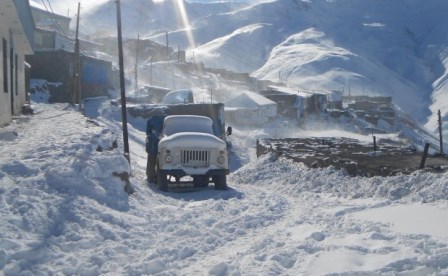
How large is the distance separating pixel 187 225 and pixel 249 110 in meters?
56.5

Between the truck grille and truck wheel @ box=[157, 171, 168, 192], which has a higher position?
the truck grille

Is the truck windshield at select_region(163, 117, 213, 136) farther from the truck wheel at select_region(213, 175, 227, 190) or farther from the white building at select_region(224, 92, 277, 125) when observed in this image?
the white building at select_region(224, 92, 277, 125)

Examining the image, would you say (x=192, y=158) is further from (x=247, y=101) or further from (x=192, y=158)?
(x=247, y=101)

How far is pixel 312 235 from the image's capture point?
7.38 metres

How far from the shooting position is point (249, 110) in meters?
64.3

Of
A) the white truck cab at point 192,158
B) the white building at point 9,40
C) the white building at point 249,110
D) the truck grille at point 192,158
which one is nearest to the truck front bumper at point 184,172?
the white truck cab at point 192,158

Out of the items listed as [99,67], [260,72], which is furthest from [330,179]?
[260,72]

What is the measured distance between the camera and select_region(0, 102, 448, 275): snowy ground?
5922 mm

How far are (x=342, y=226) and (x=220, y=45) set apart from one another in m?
181

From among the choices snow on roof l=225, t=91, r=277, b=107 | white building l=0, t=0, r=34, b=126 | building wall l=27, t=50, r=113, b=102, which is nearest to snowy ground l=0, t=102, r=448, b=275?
white building l=0, t=0, r=34, b=126

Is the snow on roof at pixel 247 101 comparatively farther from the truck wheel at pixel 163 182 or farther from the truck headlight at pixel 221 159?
the truck wheel at pixel 163 182

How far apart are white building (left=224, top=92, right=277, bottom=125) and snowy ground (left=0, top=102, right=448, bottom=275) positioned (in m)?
51.9

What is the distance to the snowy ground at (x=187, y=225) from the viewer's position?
592 centimetres

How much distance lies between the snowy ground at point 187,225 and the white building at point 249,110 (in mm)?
51892
